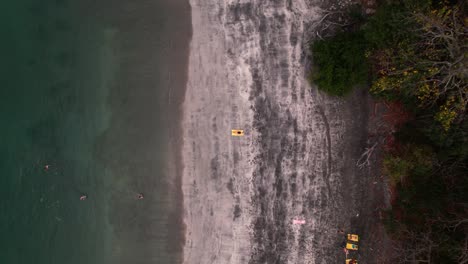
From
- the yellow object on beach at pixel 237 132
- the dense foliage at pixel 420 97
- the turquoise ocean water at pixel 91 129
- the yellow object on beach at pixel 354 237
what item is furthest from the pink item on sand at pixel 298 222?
the turquoise ocean water at pixel 91 129

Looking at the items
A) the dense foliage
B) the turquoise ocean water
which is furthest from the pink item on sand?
the turquoise ocean water

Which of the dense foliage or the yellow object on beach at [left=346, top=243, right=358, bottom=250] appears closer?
the dense foliage

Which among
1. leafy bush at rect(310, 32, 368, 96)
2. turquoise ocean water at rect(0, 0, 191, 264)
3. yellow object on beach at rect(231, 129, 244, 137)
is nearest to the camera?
leafy bush at rect(310, 32, 368, 96)

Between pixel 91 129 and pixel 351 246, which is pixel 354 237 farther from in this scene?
pixel 91 129

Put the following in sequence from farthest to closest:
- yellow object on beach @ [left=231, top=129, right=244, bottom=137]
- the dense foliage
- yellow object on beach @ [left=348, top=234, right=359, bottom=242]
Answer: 1. yellow object on beach @ [left=231, top=129, right=244, bottom=137]
2. yellow object on beach @ [left=348, top=234, right=359, bottom=242]
3. the dense foliage

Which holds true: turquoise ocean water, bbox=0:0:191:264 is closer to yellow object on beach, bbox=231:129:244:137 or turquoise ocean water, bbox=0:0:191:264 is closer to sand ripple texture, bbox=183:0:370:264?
sand ripple texture, bbox=183:0:370:264

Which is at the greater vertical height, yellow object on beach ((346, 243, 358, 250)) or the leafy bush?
the leafy bush

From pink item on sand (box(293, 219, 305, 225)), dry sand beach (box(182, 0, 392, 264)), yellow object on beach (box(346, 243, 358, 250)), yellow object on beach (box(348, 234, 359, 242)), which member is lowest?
yellow object on beach (box(346, 243, 358, 250))
